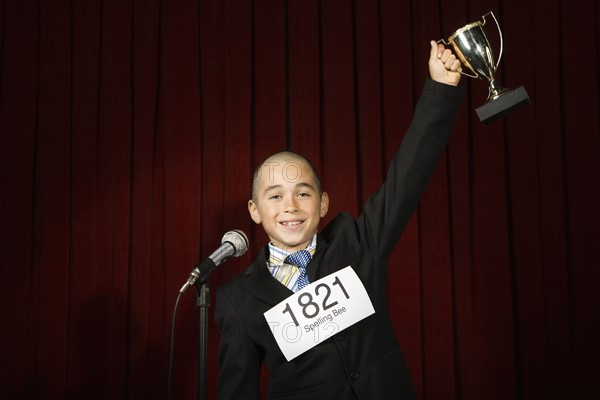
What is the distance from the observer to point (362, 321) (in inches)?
53.3

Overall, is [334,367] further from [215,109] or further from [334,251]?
[215,109]

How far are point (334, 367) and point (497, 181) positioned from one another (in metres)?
1.47

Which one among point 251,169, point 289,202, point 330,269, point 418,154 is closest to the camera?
point 418,154

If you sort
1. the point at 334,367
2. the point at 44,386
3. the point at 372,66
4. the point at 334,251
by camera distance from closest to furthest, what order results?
the point at 334,367 < the point at 334,251 < the point at 44,386 < the point at 372,66

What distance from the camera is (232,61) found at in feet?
7.94

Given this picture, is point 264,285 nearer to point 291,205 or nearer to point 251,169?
point 291,205

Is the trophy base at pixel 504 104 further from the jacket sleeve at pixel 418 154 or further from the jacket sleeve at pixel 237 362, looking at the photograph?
the jacket sleeve at pixel 237 362

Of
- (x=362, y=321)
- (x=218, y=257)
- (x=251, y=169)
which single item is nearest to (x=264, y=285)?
(x=218, y=257)

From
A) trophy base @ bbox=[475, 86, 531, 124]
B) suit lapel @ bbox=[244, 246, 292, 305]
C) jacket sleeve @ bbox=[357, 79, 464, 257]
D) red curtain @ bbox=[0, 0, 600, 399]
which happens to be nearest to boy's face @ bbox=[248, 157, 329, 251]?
suit lapel @ bbox=[244, 246, 292, 305]

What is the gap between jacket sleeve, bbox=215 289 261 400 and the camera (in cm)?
140

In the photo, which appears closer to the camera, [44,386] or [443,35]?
[44,386]

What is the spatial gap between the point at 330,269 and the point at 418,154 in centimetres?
38

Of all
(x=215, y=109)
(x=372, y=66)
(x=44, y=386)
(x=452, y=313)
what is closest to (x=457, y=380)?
(x=452, y=313)

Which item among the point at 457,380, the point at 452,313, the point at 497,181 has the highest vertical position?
the point at 497,181
